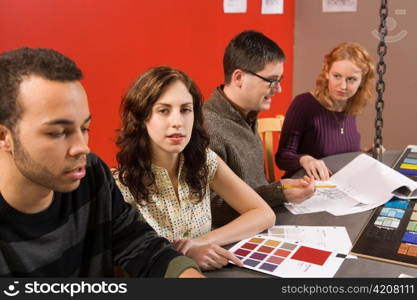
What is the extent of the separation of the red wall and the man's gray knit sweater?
80cm

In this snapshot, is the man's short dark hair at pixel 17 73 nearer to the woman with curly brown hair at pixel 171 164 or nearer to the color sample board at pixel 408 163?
the woman with curly brown hair at pixel 171 164

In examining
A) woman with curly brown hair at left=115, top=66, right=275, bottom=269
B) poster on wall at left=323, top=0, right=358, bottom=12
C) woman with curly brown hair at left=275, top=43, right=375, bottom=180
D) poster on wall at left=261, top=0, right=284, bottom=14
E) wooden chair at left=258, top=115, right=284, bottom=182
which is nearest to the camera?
woman with curly brown hair at left=115, top=66, right=275, bottom=269

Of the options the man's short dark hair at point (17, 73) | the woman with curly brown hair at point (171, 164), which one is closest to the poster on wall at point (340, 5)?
the woman with curly brown hair at point (171, 164)

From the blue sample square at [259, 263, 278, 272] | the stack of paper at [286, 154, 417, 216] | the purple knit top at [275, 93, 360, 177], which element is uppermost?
the purple knit top at [275, 93, 360, 177]

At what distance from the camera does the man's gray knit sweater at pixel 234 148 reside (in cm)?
169

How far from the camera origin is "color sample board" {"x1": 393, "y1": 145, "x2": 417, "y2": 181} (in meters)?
1.92

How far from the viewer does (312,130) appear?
2418 mm

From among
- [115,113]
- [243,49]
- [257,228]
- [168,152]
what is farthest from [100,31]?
[257,228]

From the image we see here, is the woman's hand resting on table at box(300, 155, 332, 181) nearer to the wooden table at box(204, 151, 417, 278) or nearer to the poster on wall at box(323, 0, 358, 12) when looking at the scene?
the wooden table at box(204, 151, 417, 278)

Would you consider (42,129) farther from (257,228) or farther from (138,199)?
(257,228)

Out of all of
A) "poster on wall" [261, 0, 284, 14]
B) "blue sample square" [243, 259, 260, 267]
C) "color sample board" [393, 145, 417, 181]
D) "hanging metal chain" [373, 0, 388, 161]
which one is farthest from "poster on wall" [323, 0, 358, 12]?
"blue sample square" [243, 259, 260, 267]

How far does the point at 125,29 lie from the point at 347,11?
1826 millimetres

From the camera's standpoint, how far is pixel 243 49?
1859 millimetres

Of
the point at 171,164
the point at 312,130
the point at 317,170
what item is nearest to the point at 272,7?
the point at 312,130
